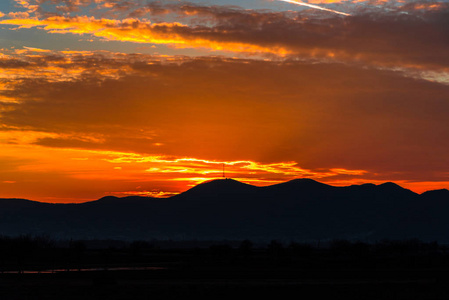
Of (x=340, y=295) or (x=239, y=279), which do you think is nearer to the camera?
(x=340, y=295)

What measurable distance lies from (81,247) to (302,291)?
8407 centimetres

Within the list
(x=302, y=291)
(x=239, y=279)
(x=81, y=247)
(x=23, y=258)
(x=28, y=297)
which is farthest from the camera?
(x=81, y=247)

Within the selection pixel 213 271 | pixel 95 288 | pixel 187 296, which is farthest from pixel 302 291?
pixel 213 271

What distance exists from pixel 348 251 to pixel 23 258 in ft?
207

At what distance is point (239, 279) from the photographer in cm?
6344

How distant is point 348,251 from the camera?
134 meters

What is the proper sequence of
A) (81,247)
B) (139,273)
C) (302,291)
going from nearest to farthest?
(302,291)
(139,273)
(81,247)

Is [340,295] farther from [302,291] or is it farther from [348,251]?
[348,251]

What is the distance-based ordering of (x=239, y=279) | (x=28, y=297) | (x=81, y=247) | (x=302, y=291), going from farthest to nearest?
(x=81, y=247), (x=239, y=279), (x=302, y=291), (x=28, y=297)

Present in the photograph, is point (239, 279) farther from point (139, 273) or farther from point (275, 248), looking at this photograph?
point (275, 248)

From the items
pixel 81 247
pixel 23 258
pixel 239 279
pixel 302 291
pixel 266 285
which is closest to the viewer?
pixel 302 291

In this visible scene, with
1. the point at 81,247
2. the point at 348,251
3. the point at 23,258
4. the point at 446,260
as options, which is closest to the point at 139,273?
the point at 23,258

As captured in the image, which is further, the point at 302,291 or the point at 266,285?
the point at 266,285

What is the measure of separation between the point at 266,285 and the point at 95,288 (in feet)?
46.1
